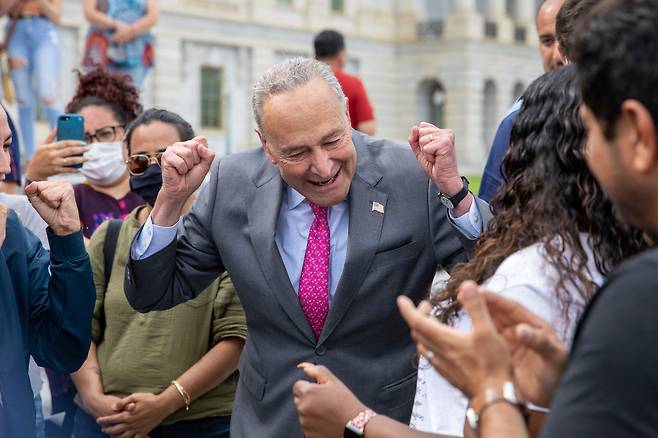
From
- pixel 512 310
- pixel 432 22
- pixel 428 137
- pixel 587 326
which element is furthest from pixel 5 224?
pixel 432 22

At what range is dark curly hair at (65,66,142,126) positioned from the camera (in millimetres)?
5918

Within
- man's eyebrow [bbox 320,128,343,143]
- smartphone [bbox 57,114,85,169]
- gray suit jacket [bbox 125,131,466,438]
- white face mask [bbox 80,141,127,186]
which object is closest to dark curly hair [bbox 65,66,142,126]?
white face mask [bbox 80,141,127,186]

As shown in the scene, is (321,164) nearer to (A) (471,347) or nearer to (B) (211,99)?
(A) (471,347)

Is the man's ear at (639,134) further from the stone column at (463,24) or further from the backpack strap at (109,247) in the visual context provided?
the stone column at (463,24)

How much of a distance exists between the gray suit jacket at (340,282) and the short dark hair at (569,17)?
2.52 feet

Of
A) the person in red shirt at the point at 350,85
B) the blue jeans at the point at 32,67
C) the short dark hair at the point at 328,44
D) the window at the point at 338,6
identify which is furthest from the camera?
the window at the point at 338,6

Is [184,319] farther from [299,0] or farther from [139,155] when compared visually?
[299,0]

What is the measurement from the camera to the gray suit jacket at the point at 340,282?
352cm

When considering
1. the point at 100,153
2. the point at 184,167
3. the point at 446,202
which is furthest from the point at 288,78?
the point at 100,153

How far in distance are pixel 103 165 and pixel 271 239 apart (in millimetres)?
2211

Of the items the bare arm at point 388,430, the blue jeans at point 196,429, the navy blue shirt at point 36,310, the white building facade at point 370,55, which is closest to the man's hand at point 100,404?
the blue jeans at point 196,429

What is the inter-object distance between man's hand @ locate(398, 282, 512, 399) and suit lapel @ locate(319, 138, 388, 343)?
1403 mm

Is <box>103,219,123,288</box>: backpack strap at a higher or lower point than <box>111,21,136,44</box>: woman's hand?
lower

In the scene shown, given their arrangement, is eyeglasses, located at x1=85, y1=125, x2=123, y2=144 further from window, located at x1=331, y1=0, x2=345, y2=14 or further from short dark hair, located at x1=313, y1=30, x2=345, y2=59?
window, located at x1=331, y1=0, x2=345, y2=14
